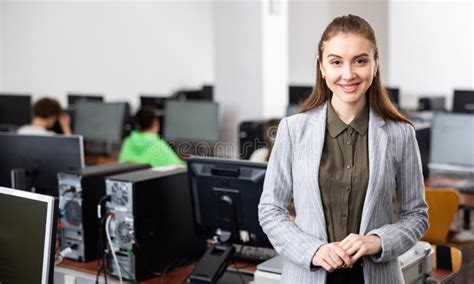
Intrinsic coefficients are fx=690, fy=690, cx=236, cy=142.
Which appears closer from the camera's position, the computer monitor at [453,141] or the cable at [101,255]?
the cable at [101,255]

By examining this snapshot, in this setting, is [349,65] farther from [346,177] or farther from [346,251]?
[346,251]

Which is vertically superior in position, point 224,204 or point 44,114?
point 44,114

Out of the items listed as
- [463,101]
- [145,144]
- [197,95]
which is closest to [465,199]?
[463,101]

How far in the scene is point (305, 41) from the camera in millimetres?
9852

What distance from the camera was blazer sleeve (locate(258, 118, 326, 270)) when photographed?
1979 mm

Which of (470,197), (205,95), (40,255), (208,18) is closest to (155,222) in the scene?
(40,255)

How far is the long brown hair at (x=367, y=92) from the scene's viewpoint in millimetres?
1936

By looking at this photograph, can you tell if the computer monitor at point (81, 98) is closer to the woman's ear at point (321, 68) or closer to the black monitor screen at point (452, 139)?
the black monitor screen at point (452, 139)

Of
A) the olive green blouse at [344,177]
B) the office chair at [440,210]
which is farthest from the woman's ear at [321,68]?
→ the office chair at [440,210]

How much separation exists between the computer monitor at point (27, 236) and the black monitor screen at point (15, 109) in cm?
507

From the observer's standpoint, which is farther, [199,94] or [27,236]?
[199,94]

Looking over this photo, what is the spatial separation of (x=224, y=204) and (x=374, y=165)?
3.11 ft

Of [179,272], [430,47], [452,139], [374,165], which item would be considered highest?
[430,47]

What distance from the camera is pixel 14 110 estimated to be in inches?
277
